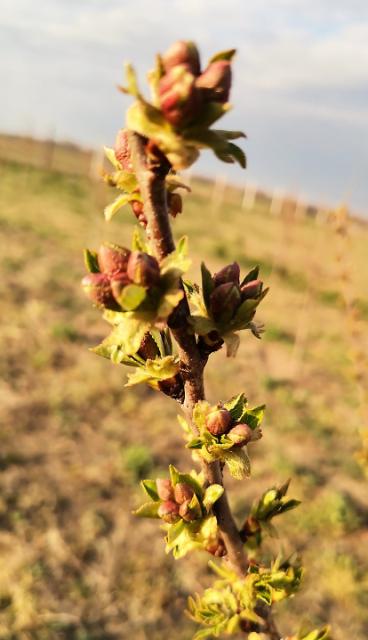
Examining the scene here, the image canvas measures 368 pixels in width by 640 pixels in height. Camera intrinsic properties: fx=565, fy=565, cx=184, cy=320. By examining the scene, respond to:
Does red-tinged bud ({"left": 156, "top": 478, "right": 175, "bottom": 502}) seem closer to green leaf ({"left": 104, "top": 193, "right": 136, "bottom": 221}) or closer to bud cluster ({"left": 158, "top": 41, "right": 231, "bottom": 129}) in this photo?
green leaf ({"left": 104, "top": 193, "right": 136, "bottom": 221})

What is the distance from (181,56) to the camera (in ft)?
3.11

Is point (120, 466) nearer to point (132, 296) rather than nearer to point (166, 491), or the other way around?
point (166, 491)

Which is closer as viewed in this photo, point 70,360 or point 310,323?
point 70,360

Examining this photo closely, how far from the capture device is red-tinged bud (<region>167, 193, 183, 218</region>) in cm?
118

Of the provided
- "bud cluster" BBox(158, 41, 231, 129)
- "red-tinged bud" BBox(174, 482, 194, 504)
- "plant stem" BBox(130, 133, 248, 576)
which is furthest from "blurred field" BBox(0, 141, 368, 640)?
"bud cluster" BBox(158, 41, 231, 129)

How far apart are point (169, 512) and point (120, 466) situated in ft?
16.5

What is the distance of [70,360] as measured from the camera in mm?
8344

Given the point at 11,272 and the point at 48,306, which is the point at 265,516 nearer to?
the point at 48,306

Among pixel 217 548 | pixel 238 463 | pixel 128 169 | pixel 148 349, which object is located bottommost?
pixel 217 548

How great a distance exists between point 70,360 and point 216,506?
282 inches

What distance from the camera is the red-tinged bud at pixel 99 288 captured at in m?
1.06

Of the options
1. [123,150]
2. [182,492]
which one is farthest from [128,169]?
[182,492]

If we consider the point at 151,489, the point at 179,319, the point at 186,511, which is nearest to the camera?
the point at 179,319

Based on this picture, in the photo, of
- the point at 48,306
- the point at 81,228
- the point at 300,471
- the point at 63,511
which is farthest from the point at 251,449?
the point at 81,228
